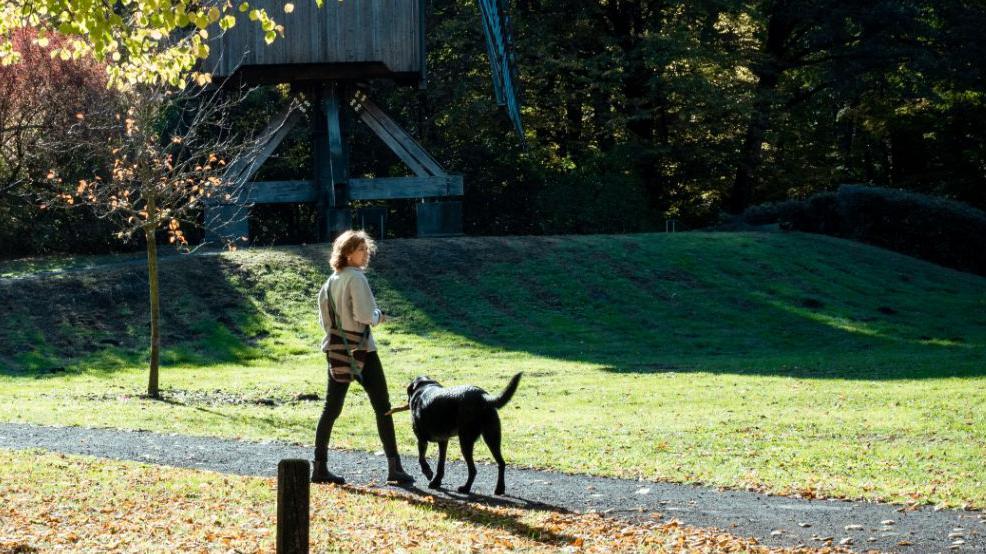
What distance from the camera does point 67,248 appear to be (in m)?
32.1

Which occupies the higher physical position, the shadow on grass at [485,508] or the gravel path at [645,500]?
the shadow on grass at [485,508]

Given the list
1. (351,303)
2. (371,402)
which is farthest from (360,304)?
(371,402)

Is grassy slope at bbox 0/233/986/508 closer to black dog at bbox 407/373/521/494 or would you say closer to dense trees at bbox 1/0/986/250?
black dog at bbox 407/373/521/494

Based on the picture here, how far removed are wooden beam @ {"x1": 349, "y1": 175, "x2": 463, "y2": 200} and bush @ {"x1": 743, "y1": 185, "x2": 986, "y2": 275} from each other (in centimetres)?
1215

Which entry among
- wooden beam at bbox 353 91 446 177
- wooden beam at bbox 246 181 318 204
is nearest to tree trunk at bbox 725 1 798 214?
wooden beam at bbox 353 91 446 177

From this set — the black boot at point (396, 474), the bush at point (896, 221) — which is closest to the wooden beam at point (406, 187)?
the bush at point (896, 221)

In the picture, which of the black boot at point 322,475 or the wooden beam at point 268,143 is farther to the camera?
the wooden beam at point 268,143

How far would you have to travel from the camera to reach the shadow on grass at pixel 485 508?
9.05 m

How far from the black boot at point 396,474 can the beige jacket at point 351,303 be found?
1.15 m

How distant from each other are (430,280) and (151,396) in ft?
39.3

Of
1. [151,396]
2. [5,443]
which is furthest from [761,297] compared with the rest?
[5,443]

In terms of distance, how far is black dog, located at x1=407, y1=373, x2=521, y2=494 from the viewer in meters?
10.2

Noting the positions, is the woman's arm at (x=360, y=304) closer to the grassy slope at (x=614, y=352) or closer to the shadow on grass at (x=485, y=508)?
the shadow on grass at (x=485, y=508)

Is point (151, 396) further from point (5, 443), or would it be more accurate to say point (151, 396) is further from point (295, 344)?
point (295, 344)
